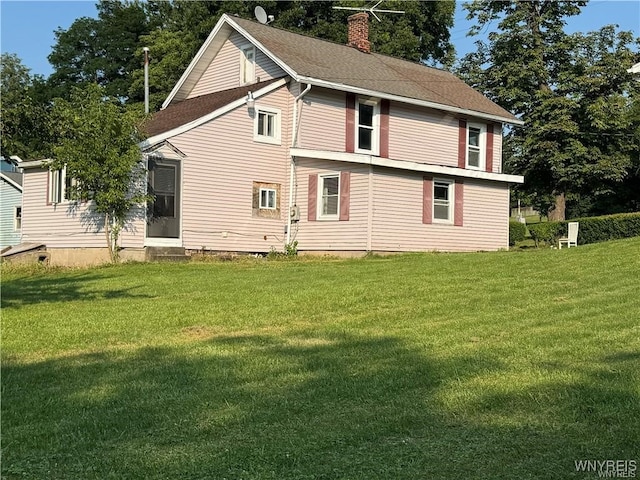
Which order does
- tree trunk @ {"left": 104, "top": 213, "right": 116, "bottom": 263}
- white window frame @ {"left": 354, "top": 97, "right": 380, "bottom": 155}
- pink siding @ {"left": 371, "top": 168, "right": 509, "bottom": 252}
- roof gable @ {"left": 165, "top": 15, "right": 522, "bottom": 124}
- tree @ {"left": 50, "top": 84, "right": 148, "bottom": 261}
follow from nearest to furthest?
tree @ {"left": 50, "top": 84, "right": 148, "bottom": 261}
tree trunk @ {"left": 104, "top": 213, "right": 116, "bottom": 263}
pink siding @ {"left": 371, "top": 168, "right": 509, "bottom": 252}
roof gable @ {"left": 165, "top": 15, "right": 522, "bottom": 124}
white window frame @ {"left": 354, "top": 97, "right": 380, "bottom": 155}

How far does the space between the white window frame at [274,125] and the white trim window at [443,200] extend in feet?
16.0

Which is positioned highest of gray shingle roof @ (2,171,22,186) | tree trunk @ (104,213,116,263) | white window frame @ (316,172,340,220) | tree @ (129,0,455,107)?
tree @ (129,0,455,107)

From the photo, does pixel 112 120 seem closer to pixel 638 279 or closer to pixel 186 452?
pixel 638 279

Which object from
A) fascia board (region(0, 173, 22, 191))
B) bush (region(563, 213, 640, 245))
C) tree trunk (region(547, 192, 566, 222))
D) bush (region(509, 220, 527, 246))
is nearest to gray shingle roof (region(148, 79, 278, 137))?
fascia board (region(0, 173, 22, 191))

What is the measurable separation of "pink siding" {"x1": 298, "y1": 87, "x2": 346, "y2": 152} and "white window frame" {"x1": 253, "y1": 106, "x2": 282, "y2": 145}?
66 cm

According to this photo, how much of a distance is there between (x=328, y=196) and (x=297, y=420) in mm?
15658

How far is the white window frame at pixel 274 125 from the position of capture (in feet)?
64.6

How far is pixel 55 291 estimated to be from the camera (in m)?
12.3

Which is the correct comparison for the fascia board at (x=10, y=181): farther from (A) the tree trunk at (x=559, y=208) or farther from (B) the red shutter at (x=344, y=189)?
(A) the tree trunk at (x=559, y=208)

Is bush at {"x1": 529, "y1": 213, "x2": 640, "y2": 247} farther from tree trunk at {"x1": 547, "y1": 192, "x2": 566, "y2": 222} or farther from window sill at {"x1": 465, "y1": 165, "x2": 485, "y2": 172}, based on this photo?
tree trunk at {"x1": 547, "y1": 192, "x2": 566, "y2": 222}

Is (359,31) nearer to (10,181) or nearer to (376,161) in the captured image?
(376,161)

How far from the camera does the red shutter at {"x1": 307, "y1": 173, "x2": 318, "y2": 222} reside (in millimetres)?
19922

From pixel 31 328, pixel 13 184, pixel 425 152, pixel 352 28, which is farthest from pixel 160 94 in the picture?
pixel 31 328

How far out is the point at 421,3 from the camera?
1570 inches
